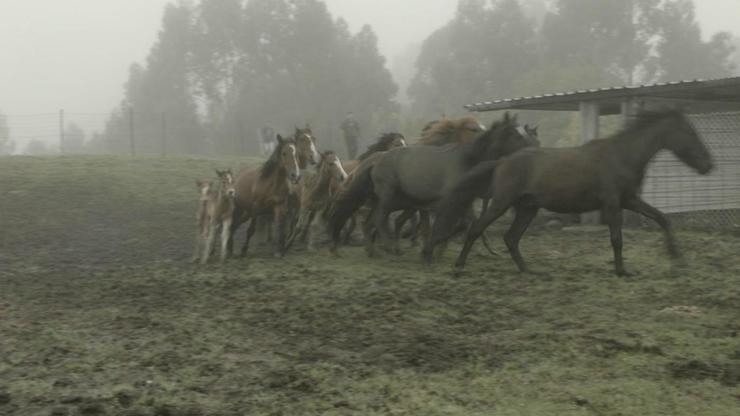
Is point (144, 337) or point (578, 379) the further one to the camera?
point (144, 337)

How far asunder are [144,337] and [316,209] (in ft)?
21.8

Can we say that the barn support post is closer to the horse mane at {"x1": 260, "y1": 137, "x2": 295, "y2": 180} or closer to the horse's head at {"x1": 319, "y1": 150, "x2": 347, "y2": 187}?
the horse's head at {"x1": 319, "y1": 150, "x2": 347, "y2": 187}

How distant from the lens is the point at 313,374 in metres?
4.97

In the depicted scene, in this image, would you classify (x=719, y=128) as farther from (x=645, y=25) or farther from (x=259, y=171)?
(x=645, y=25)

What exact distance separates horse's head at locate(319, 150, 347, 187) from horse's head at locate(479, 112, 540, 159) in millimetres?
2993

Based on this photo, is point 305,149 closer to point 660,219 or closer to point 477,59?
point 660,219

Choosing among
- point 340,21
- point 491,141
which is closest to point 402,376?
point 491,141

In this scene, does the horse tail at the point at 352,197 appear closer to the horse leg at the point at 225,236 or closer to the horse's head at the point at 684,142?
the horse leg at the point at 225,236

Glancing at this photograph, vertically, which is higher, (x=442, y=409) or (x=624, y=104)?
(x=624, y=104)

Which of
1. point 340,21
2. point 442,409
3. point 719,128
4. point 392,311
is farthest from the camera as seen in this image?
point 340,21

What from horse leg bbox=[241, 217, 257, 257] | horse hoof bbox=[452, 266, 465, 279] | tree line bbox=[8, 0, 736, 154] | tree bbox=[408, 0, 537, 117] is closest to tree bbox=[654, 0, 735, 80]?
tree line bbox=[8, 0, 736, 154]

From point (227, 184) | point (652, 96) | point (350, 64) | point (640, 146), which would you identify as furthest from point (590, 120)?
point (350, 64)

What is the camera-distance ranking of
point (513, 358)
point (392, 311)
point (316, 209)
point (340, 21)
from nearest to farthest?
point (513, 358)
point (392, 311)
point (316, 209)
point (340, 21)

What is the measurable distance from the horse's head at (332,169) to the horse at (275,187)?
2.00 ft
